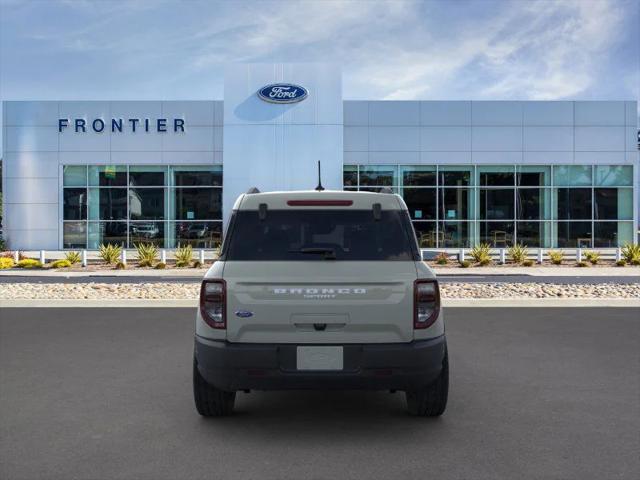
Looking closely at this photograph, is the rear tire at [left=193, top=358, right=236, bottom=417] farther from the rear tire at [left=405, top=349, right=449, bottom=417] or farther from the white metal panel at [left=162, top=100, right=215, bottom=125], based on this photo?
the white metal panel at [left=162, top=100, right=215, bottom=125]

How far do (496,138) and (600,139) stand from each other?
16.4 feet

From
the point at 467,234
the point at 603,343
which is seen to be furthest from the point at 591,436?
the point at 467,234

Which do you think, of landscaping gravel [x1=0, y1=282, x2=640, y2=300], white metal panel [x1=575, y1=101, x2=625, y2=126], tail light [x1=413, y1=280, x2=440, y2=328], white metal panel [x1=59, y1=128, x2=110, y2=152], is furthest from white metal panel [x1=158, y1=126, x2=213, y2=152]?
tail light [x1=413, y1=280, x2=440, y2=328]

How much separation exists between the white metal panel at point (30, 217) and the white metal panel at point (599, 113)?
2537 centimetres

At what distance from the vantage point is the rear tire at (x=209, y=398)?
16.6 feet

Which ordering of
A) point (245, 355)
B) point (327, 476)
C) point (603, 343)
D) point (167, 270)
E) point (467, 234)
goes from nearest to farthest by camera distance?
point (327, 476)
point (245, 355)
point (603, 343)
point (167, 270)
point (467, 234)

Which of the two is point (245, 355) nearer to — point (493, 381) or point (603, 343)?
point (493, 381)

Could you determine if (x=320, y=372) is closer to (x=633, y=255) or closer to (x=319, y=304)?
(x=319, y=304)

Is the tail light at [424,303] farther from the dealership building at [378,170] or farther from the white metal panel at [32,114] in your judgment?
the white metal panel at [32,114]

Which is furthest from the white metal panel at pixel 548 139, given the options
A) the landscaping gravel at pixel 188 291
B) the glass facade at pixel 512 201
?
the landscaping gravel at pixel 188 291

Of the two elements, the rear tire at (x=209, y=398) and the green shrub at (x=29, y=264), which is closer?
the rear tire at (x=209, y=398)

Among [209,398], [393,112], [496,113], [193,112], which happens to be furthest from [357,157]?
[209,398]

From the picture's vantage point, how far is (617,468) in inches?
162

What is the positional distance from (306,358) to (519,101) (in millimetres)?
28018
